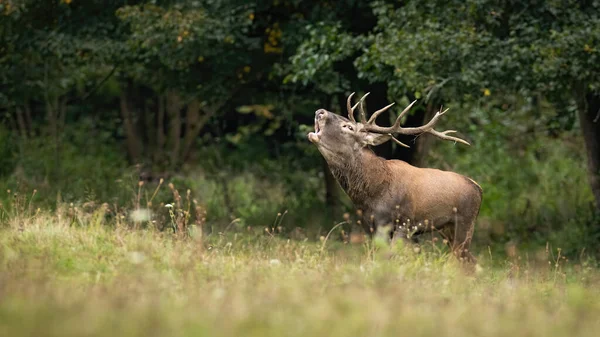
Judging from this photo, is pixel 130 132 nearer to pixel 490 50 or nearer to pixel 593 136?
pixel 593 136

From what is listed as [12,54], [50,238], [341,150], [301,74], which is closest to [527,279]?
[341,150]

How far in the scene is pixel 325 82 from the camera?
1548 cm

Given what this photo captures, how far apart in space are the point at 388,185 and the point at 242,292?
476cm

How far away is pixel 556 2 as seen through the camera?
43.6ft

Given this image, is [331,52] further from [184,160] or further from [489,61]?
[184,160]

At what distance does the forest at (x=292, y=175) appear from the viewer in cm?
691

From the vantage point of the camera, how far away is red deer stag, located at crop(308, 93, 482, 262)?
37.9ft

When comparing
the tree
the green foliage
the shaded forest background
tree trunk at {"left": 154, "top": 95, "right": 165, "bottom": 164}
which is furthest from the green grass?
tree trunk at {"left": 154, "top": 95, "right": 165, "bottom": 164}

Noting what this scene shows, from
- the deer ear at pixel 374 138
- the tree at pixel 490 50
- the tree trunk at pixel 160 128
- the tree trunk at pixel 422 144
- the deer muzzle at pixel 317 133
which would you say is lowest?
the tree trunk at pixel 160 128

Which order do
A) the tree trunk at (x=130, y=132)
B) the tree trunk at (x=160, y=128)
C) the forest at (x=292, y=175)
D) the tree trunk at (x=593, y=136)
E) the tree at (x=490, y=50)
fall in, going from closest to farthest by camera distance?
the forest at (x=292, y=175), the tree at (x=490, y=50), the tree trunk at (x=593, y=136), the tree trunk at (x=130, y=132), the tree trunk at (x=160, y=128)

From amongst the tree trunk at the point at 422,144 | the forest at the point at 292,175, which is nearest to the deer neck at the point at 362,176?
the forest at the point at 292,175

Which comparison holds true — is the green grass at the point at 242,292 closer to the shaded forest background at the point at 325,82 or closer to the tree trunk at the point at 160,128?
the shaded forest background at the point at 325,82

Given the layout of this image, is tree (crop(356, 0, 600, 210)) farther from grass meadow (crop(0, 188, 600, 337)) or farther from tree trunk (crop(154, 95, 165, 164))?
tree trunk (crop(154, 95, 165, 164))

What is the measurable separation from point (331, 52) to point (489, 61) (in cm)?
273
